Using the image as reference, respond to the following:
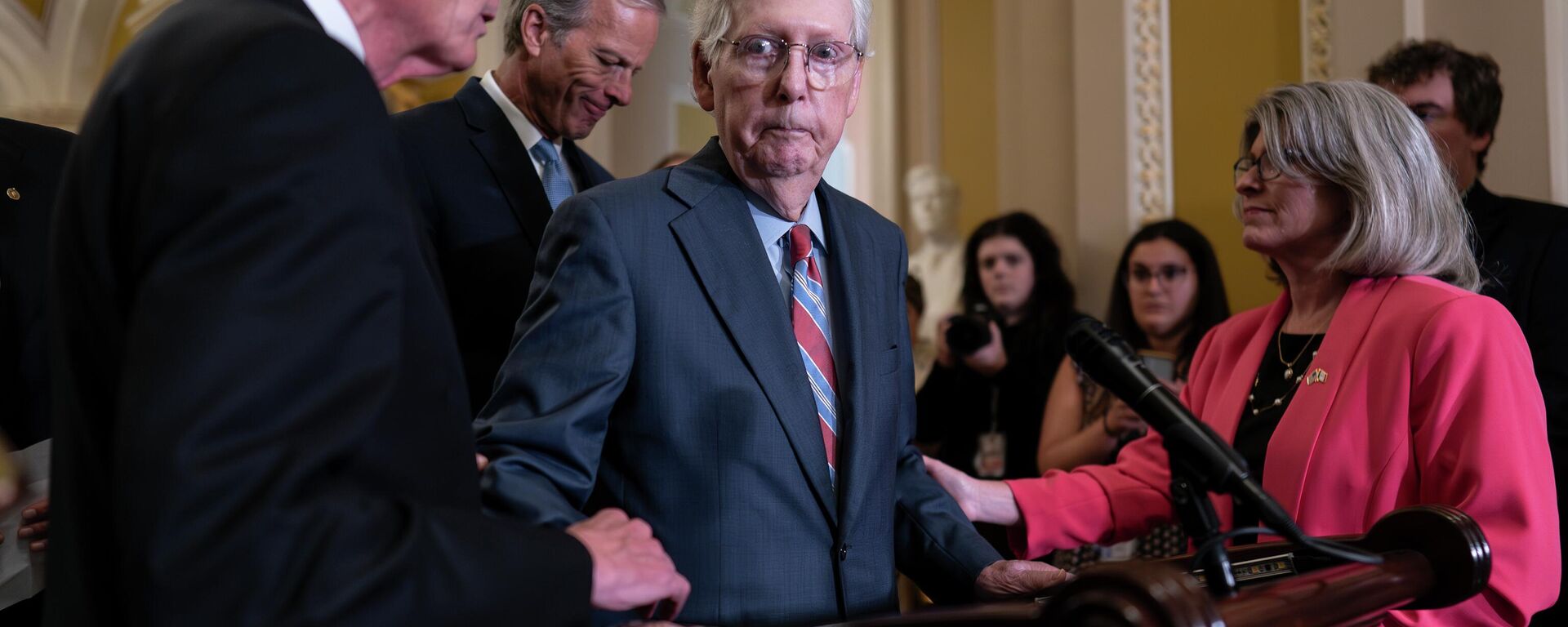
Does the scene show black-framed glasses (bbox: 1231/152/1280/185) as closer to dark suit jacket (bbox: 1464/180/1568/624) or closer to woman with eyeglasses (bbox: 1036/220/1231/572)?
dark suit jacket (bbox: 1464/180/1568/624)

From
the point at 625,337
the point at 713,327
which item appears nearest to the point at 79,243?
the point at 625,337

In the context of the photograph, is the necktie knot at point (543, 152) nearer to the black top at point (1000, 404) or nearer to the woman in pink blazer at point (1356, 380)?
the woman in pink blazer at point (1356, 380)

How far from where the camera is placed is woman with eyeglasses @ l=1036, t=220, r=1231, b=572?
369 centimetres

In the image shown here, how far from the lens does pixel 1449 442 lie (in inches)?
73.9

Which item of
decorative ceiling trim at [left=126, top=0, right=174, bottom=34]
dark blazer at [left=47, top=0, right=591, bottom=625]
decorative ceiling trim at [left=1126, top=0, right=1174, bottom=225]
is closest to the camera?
dark blazer at [left=47, top=0, right=591, bottom=625]

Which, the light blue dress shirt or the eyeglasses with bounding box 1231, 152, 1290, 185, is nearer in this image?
the light blue dress shirt

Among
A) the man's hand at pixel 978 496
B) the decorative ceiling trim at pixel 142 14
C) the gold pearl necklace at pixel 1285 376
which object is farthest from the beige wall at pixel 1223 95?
the decorative ceiling trim at pixel 142 14

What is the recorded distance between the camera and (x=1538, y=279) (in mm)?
3008

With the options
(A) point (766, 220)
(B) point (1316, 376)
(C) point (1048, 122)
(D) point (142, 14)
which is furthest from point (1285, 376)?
(D) point (142, 14)

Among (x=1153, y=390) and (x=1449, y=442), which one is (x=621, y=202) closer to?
(x=1153, y=390)

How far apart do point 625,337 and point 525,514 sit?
274 millimetres

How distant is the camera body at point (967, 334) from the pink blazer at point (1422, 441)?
188 cm

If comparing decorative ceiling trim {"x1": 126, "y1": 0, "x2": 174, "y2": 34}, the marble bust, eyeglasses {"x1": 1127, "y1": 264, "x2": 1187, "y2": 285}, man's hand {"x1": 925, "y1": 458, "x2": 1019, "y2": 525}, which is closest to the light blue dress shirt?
man's hand {"x1": 925, "y1": 458, "x2": 1019, "y2": 525}

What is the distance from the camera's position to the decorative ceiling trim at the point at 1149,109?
4738 millimetres
